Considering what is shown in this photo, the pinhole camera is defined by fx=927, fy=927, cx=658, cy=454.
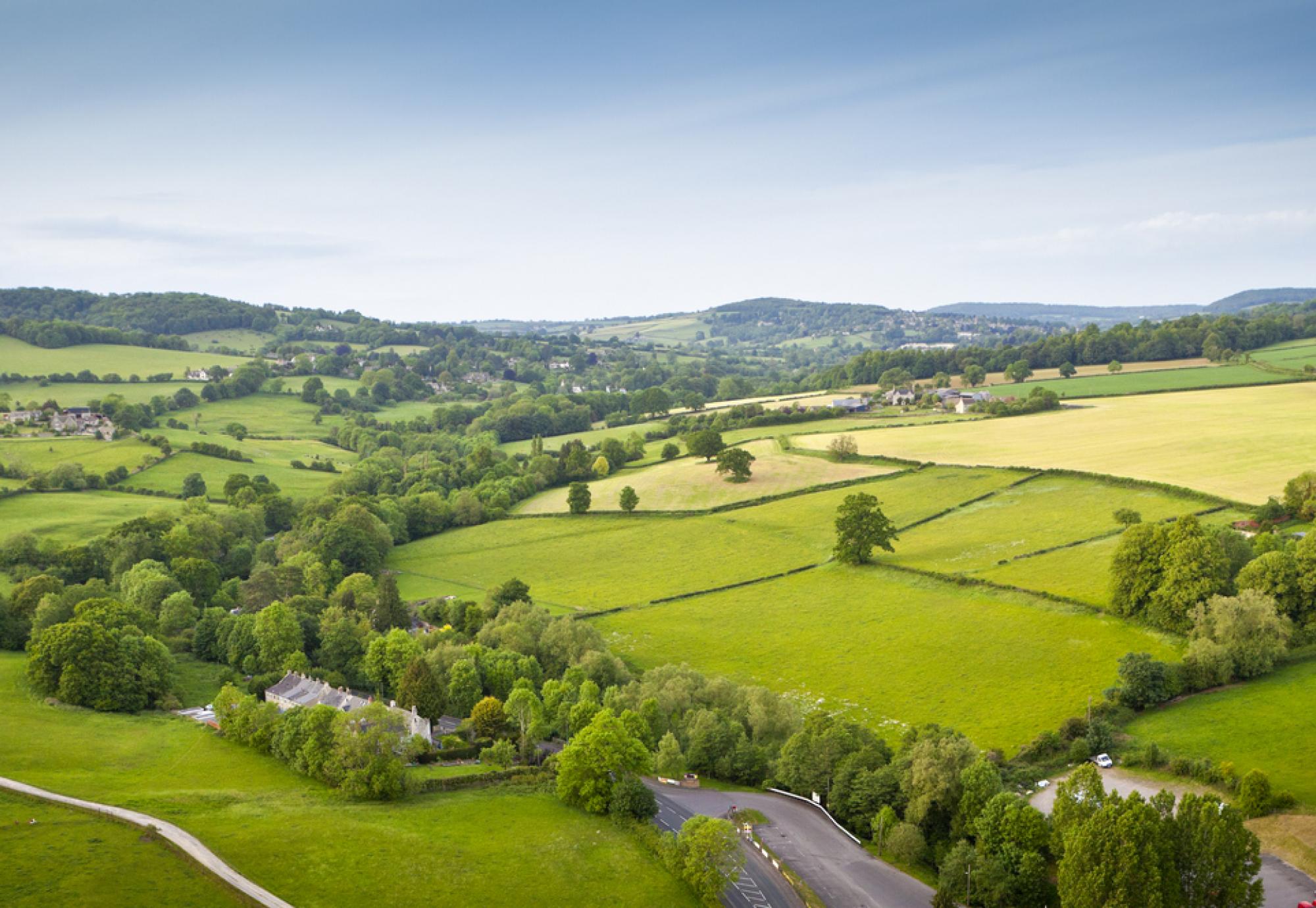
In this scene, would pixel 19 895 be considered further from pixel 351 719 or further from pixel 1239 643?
pixel 1239 643

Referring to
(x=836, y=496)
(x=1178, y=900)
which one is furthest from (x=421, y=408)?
(x=1178, y=900)

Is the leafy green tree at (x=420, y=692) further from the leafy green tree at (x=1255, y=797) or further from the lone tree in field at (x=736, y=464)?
the lone tree in field at (x=736, y=464)

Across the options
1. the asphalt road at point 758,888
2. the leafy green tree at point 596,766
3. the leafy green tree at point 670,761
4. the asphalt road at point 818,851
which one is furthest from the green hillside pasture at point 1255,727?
the leafy green tree at point 596,766

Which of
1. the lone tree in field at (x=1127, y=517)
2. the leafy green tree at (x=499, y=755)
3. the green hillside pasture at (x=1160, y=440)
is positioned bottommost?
the leafy green tree at (x=499, y=755)

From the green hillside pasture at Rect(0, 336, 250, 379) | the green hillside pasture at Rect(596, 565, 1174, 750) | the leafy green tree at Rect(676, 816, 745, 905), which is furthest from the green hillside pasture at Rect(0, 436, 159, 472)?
the leafy green tree at Rect(676, 816, 745, 905)

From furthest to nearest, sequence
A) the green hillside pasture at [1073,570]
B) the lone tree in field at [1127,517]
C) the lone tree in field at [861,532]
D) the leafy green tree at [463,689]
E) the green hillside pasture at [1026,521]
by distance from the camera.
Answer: the lone tree in field at [861,532]
the green hillside pasture at [1026,521]
the lone tree in field at [1127,517]
the green hillside pasture at [1073,570]
the leafy green tree at [463,689]

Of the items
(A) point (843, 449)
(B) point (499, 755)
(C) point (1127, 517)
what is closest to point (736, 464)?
(A) point (843, 449)
